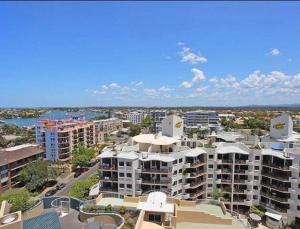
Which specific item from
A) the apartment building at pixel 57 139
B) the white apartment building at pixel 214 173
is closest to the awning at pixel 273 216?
the white apartment building at pixel 214 173

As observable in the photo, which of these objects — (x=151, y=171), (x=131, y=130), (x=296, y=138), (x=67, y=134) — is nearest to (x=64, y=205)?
(x=151, y=171)

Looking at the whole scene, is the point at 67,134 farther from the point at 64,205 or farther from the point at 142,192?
the point at 64,205

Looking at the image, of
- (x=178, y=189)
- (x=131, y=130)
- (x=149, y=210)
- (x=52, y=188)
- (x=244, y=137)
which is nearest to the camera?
(x=149, y=210)

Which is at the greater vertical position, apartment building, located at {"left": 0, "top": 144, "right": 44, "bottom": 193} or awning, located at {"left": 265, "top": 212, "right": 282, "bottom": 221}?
apartment building, located at {"left": 0, "top": 144, "right": 44, "bottom": 193}

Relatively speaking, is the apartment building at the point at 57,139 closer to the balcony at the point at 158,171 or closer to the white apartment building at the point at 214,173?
the white apartment building at the point at 214,173

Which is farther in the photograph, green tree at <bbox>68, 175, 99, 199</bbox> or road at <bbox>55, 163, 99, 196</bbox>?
road at <bbox>55, 163, 99, 196</bbox>

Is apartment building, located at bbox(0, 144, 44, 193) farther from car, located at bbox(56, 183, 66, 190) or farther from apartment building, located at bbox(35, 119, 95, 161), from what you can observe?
apartment building, located at bbox(35, 119, 95, 161)

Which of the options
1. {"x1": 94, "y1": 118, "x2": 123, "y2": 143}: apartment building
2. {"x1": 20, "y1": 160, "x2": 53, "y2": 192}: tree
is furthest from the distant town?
{"x1": 94, "y1": 118, "x2": 123, "y2": 143}: apartment building
